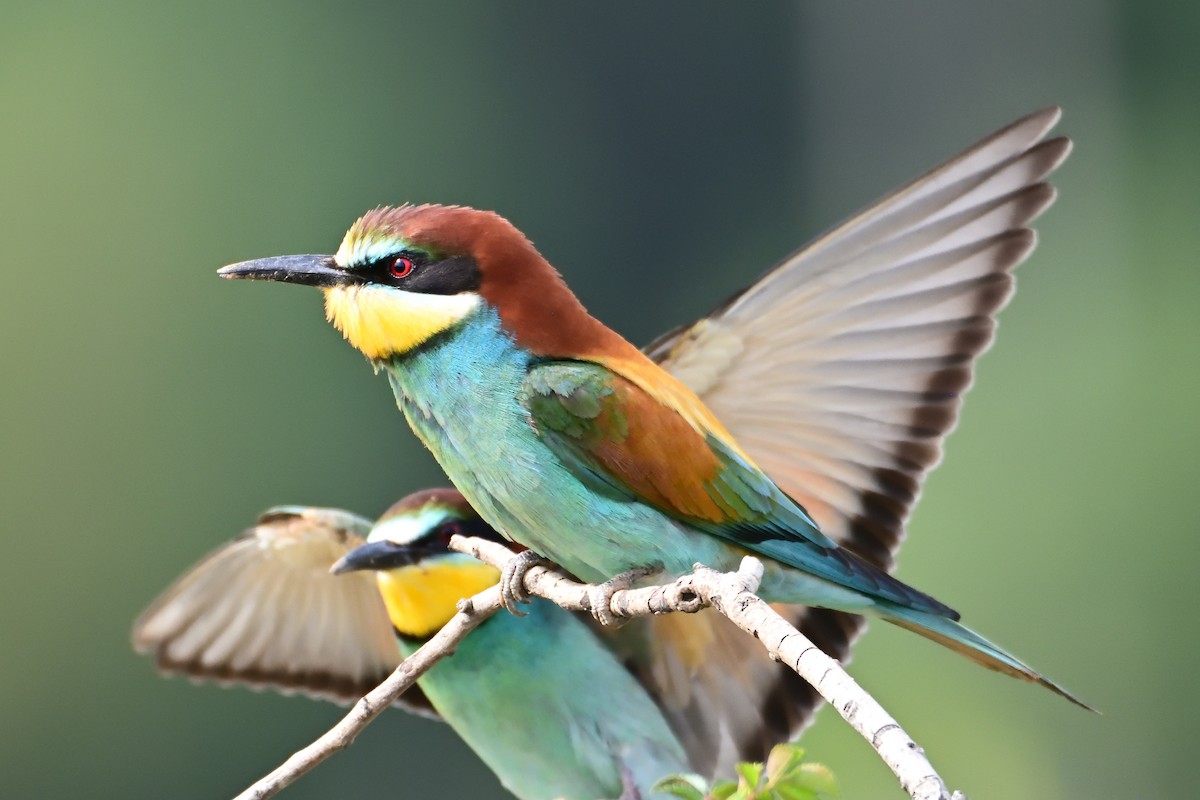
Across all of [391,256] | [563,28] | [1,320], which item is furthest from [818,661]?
[563,28]

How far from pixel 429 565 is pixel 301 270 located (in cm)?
57

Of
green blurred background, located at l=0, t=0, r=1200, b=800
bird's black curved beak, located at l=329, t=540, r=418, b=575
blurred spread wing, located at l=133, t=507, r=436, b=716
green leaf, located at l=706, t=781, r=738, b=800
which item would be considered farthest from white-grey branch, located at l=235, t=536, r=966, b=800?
green blurred background, located at l=0, t=0, r=1200, b=800

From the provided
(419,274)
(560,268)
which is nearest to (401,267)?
(419,274)

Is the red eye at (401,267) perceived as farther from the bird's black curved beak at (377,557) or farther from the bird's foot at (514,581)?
the bird's black curved beak at (377,557)

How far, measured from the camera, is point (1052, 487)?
543 centimetres

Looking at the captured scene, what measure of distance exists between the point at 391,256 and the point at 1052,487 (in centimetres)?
450

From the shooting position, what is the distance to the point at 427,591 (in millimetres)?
1749

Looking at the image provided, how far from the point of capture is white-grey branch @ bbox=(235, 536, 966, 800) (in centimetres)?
73

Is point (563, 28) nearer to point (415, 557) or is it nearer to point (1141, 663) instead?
point (1141, 663)

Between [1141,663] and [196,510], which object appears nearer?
[1141,663]

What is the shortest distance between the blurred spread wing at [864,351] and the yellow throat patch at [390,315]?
1.11 feet

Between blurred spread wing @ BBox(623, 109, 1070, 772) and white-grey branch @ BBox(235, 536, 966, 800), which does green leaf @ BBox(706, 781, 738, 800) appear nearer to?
white-grey branch @ BBox(235, 536, 966, 800)

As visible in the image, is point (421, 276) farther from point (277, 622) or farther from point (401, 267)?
point (277, 622)

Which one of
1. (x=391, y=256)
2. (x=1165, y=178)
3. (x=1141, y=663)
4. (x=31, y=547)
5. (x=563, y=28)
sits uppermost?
(x=563, y=28)
